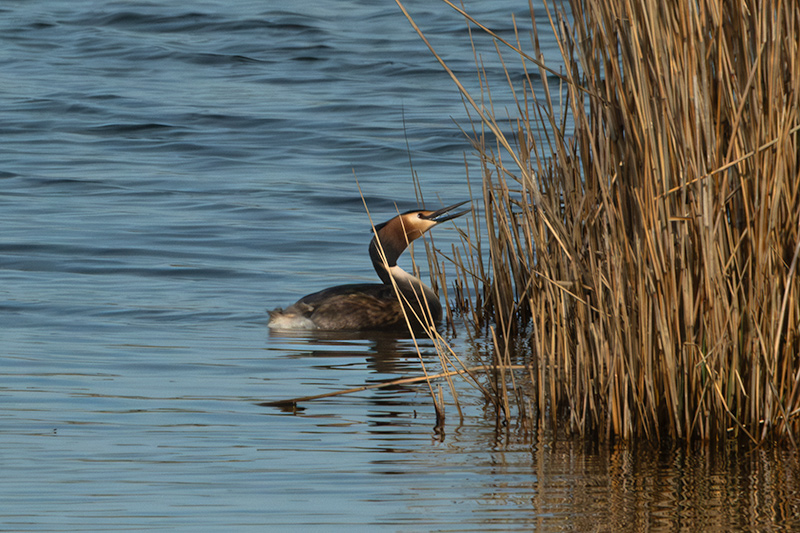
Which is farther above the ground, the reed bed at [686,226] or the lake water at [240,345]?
the reed bed at [686,226]

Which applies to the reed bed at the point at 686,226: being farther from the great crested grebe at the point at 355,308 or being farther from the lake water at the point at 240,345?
the great crested grebe at the point at 355,308

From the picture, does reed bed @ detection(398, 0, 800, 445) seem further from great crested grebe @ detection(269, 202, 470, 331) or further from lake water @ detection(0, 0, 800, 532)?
great crested grebe @ detection(269, 202, 470, 331)

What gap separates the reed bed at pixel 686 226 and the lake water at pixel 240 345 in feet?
0.68

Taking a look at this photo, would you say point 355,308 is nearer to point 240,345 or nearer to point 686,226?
point 240,345

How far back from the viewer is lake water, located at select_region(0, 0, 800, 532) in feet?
11.9

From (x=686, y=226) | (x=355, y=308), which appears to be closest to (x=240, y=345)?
(x=355, y=308)

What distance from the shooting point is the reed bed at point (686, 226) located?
377cm

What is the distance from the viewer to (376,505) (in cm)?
361

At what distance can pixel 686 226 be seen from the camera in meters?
3.81

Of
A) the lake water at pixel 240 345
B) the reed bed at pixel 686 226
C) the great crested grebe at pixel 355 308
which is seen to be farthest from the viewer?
the great crested grebe at pixel 355 308

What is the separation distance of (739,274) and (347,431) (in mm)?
1460

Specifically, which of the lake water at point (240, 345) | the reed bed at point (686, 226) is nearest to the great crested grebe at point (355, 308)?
the lake water at point (240, 345)

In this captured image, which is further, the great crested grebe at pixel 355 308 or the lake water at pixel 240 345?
the great crested grebe at pixel 355 308

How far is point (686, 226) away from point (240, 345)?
310cm
